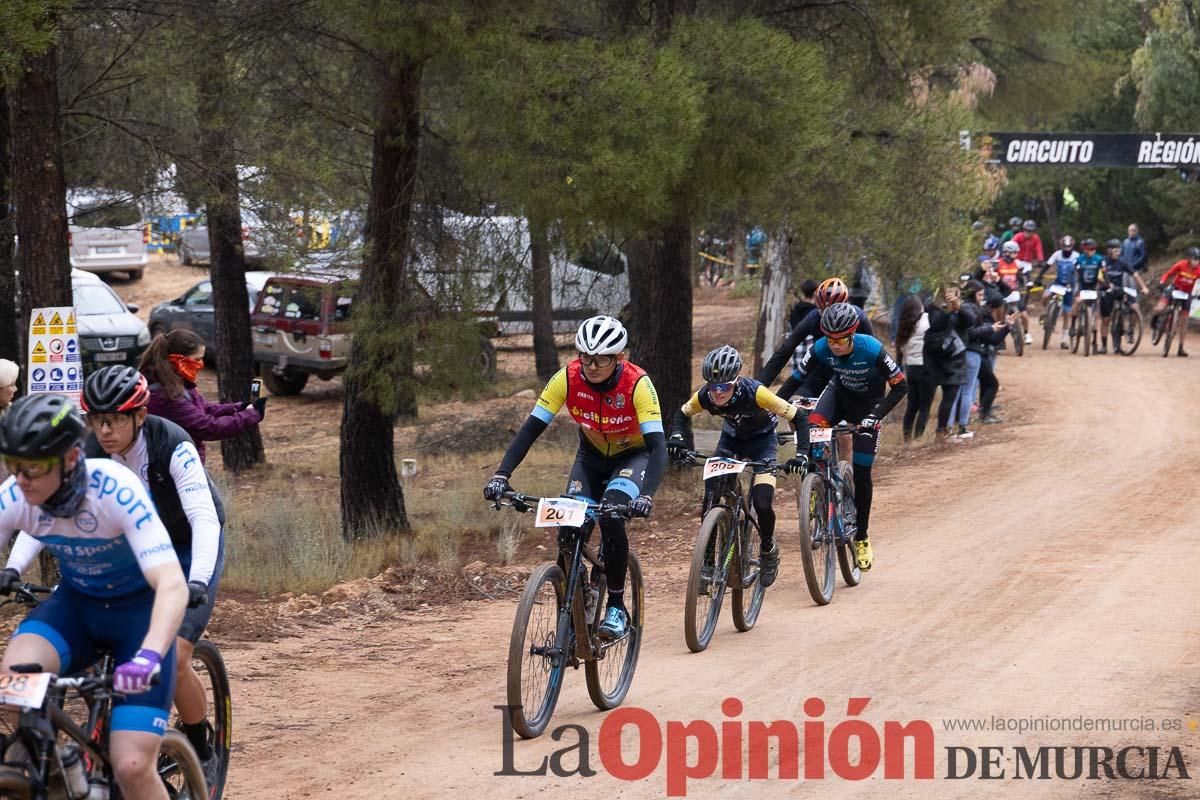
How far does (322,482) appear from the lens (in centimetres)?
1875

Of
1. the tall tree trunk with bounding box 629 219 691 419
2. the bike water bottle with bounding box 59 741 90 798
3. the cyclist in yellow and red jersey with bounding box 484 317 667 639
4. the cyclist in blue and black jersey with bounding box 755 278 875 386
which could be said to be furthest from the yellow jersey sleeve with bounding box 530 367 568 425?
the tall tree trunk with bounding box 629 219 691 419

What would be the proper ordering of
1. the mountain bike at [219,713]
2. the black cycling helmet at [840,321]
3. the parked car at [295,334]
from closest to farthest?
the mountain bike at [219,713]
the black cycling helmet at [840,321]
the parked car at [295,334]

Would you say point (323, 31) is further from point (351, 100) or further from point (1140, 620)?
point (1140, 620)

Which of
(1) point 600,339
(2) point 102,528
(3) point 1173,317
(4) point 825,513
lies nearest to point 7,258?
(4) point 825,513

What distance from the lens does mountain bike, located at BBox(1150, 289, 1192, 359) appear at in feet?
81.6

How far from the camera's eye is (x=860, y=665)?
8.68 metres

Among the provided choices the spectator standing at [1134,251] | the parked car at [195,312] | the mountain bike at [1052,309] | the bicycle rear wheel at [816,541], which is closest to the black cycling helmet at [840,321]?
the bicycle rear wheel at [816,541]

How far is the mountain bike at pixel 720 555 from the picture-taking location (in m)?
8.87

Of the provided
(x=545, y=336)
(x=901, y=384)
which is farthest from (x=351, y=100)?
(x=545, y=336)

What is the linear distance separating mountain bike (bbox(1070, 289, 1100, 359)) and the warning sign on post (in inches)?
786

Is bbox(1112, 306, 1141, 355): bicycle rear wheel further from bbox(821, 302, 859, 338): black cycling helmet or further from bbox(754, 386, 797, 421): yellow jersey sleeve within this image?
bbox(754, 386, 797, 421): yellow jersey sleeve

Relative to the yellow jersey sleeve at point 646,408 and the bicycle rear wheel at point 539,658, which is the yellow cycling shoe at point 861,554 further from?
the bicycle rear wheel at point 539,658

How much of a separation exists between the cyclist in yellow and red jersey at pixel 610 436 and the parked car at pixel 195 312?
20.5 meters

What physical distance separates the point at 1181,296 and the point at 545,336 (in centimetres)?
1121
